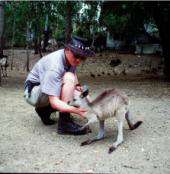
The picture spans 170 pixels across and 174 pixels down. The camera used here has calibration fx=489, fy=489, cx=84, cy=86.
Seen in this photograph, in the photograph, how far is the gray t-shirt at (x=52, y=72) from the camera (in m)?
5.90

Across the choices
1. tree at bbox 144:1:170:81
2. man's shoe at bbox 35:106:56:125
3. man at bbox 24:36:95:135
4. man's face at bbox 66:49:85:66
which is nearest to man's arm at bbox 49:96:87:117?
man at bbox 24:36:95:135

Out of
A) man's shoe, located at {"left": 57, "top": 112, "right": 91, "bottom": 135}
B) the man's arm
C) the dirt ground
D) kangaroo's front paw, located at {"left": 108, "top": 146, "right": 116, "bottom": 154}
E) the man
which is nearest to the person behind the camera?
the dirt ground

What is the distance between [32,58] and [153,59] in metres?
5.24

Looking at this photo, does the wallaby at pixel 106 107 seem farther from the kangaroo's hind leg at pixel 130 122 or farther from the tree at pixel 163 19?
the tree at pixel 163 19

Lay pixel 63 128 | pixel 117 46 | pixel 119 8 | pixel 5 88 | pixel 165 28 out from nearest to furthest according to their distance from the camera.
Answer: pixel 63 128 → pixel 5 88 → pixel 119 8 → pixel 165 28 → pixel 117 46

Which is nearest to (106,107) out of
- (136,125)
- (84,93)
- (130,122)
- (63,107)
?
(84,93)

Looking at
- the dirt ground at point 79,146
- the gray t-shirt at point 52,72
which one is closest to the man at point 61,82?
the gray t-shirt at point 52,72

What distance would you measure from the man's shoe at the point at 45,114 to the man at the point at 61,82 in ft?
0.46

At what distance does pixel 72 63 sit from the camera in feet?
20.0

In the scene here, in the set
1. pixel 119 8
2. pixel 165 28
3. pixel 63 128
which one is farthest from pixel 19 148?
pixel 165 28

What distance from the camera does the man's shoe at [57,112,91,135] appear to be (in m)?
6.18

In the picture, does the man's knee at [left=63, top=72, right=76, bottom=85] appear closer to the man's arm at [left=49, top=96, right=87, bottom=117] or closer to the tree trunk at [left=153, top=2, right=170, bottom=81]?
the man's arm at [left=49, top=96, right=87, bottom=117]

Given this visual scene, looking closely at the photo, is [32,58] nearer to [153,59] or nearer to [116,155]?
[153,59]

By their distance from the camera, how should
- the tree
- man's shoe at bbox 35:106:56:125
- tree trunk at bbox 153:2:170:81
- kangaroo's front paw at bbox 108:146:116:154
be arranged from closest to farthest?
kangaroo's front paw at bbox 108:146:116:154 → man's shoe at bbox 35:106:56:125 → the tree → tree trunk at bbox 153:2:170:81
